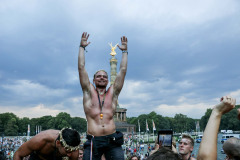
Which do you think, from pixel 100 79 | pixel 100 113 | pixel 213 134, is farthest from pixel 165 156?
pixel 100 79

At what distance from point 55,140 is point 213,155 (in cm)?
321

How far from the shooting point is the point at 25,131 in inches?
5655

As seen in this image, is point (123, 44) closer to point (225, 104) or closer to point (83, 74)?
point (83, 74)

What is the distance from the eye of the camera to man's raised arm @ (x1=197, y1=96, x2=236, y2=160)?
2.47m

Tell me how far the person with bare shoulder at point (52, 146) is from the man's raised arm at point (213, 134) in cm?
259

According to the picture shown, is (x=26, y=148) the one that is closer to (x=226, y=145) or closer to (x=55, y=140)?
(x=55, y=140)

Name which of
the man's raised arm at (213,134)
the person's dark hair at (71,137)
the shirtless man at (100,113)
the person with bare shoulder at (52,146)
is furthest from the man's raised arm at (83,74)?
the man's raised arm at (213,134)

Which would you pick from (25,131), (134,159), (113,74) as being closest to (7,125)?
(25,131)

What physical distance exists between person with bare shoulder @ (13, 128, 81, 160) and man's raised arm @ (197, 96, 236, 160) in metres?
2.59

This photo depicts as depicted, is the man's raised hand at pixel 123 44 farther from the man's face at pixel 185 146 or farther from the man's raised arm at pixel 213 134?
the man's raised arm at pixel 213 134

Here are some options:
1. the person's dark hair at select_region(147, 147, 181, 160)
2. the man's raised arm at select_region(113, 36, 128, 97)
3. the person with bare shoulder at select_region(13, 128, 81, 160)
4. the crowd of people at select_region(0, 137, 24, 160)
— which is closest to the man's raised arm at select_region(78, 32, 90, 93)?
the man's raised arm at select_region(113, 36, 128, 97)

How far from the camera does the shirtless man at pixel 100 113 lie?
5.79 metres

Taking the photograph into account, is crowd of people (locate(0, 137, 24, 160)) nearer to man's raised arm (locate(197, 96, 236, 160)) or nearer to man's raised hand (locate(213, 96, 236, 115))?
man's raised arm (locate(197, 96, 236, 160))

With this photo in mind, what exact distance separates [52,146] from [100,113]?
5.00 ft
